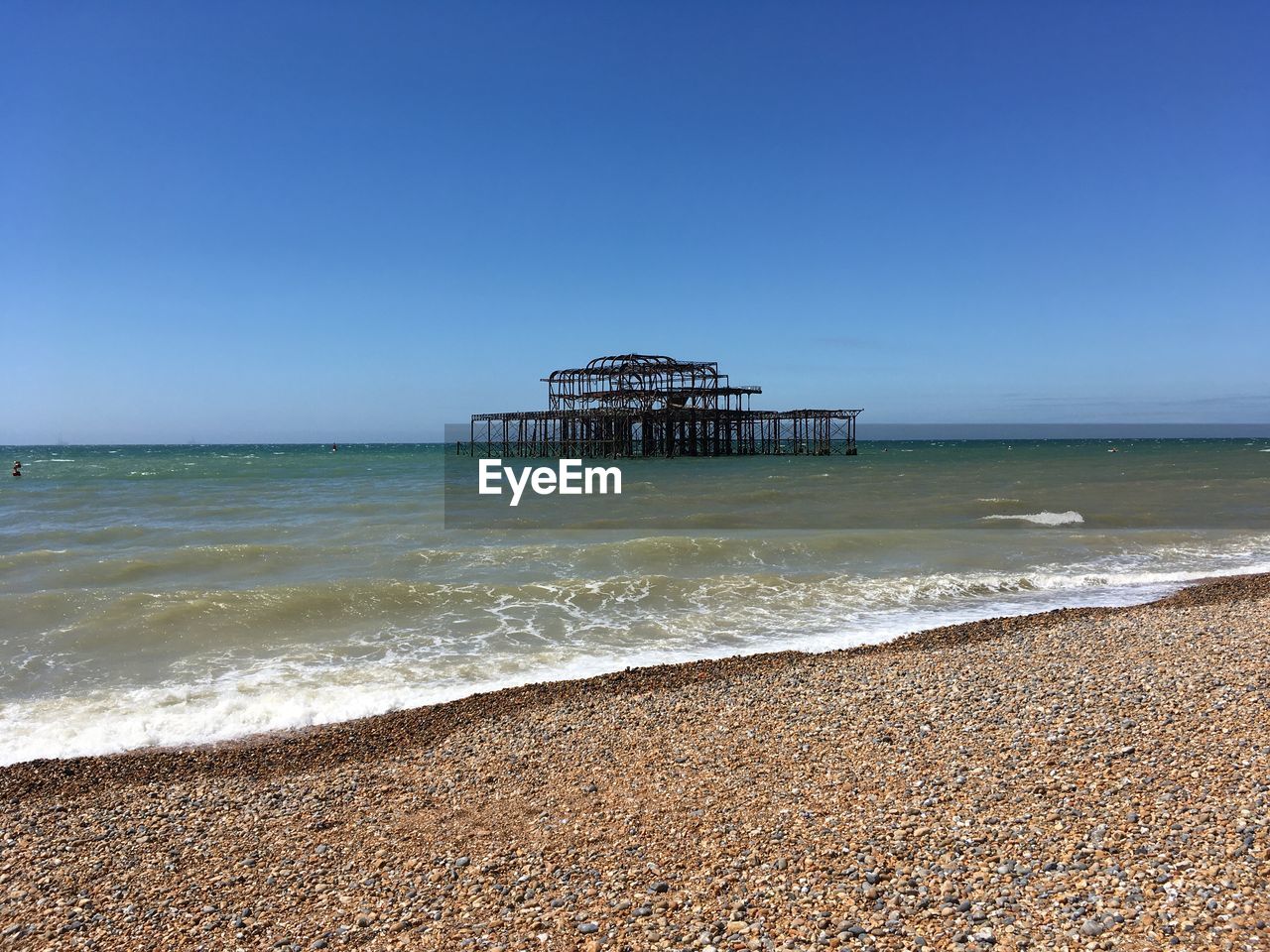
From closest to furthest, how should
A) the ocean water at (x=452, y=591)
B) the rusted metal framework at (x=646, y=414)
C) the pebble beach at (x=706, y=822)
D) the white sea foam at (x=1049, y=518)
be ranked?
1. the pebble beach at (x=706, y=822)
2. the ocean water at (x=452, y=591)
3. the white sea foam at (x=1049, y=518)
4. the rusted metal framework at (x=646, y=414)

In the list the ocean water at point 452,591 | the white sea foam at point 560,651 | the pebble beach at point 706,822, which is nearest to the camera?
the pebble beach at point 706,822

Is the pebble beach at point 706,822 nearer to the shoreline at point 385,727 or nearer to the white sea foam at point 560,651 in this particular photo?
the shoreline at point 385,727

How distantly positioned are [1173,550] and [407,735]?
51.1ft

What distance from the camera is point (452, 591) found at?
12531 mm

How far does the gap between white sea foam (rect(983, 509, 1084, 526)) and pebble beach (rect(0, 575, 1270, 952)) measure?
1472 cm

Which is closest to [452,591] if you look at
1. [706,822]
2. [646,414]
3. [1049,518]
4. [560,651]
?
[560,651]

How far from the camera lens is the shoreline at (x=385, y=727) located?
5.79 metres

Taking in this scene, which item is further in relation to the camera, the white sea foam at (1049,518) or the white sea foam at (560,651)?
the white sea foam at (1049,518)

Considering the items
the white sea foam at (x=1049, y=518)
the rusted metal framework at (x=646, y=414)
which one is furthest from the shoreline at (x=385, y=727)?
the rusted metal framework at (x=646, y=414)

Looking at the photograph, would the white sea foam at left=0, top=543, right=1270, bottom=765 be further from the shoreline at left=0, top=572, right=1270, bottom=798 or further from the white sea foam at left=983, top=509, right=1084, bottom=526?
the white sea foam at left=983, top=509, right=1084, bottom=526

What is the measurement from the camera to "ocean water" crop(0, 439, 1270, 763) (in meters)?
7.84

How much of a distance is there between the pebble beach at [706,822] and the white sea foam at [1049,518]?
14719 millimetres

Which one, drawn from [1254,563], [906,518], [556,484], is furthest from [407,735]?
[556,484]

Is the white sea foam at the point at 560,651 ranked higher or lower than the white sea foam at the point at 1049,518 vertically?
lower
